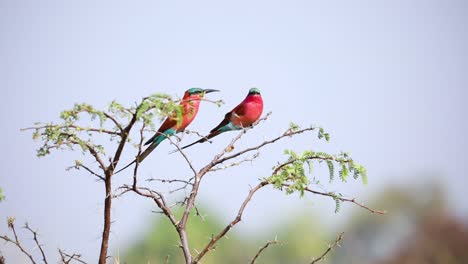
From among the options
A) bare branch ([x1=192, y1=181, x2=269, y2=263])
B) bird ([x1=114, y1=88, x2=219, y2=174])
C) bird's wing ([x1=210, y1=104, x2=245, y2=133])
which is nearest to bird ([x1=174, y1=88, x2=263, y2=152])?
bird's wing ([x1=210, y1=104, x2=245, y2=133])

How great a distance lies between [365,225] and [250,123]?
29.5 m

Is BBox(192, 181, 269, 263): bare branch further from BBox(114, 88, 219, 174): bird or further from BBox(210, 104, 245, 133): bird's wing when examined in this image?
BBox(210, 104, 245, 133): bird's wing

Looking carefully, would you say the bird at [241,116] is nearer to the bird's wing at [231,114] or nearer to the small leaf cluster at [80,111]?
the bird's wing at [231,114]

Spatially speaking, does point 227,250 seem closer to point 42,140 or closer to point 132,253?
point 132,253

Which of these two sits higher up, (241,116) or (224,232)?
(241,116)

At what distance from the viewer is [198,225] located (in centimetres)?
2769

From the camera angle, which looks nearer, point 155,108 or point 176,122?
point 155,108

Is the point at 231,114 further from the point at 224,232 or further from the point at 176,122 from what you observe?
the point at 224,232

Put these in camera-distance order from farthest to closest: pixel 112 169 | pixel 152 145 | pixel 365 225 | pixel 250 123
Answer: pixel 365 225 < pixel 250 123 < pixel 152 145 < pixel 112 169

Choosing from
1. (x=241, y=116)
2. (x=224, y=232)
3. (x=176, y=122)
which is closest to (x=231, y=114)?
(x=241, y=116)

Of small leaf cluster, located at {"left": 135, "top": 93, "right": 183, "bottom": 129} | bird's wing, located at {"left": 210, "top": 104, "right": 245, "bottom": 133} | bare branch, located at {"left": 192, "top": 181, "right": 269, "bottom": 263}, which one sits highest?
bird's wing, located at {"left": 210, "top": 104, "right": 245, "bottom": 133}

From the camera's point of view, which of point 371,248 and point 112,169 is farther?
point 371,248

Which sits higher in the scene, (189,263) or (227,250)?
(227,250)

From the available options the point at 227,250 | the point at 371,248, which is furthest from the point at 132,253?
the point at 371,248
